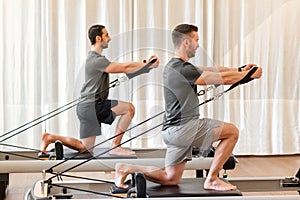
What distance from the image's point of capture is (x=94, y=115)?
3.64m

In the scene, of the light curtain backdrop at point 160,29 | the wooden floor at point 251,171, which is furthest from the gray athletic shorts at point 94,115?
the light curtain backdrop at point 160,29

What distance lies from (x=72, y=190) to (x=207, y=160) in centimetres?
93

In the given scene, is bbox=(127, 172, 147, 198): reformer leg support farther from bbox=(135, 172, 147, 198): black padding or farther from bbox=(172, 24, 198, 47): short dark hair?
bbox=(172, 24, 198, 47): short dark hair

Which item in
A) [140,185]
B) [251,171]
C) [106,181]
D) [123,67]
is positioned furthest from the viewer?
[251,171]

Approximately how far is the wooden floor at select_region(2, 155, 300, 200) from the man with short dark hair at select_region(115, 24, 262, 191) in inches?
63.5

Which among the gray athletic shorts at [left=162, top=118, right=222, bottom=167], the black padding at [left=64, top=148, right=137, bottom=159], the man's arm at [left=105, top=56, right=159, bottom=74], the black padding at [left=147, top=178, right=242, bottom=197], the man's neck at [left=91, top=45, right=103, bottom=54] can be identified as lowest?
the black padding at [left=147, top=178, right=242, bottom=197]

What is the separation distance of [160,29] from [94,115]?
1.80 metres

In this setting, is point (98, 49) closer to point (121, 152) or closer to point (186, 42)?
point (121, 152)

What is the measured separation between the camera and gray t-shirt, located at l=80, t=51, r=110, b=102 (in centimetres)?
372

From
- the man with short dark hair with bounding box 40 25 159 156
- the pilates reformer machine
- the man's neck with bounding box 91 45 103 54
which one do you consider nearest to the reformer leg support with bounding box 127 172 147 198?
the pilates reformer machine

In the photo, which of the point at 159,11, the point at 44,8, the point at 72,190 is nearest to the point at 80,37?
the point at 44,8

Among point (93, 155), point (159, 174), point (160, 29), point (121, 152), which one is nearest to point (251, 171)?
point (160, 29)

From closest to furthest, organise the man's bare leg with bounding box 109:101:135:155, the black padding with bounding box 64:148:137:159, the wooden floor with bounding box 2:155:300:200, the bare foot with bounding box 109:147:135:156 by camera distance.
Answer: the man's bare leg with bounding box 109:101:135:155 → the black padding with bounding box 64:148:137:159 → the bare foot with bounding box 109:147:135:156 → the wooden floor with bounding box 2:155:300:200

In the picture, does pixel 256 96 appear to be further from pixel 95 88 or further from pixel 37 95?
pixel 95 88
